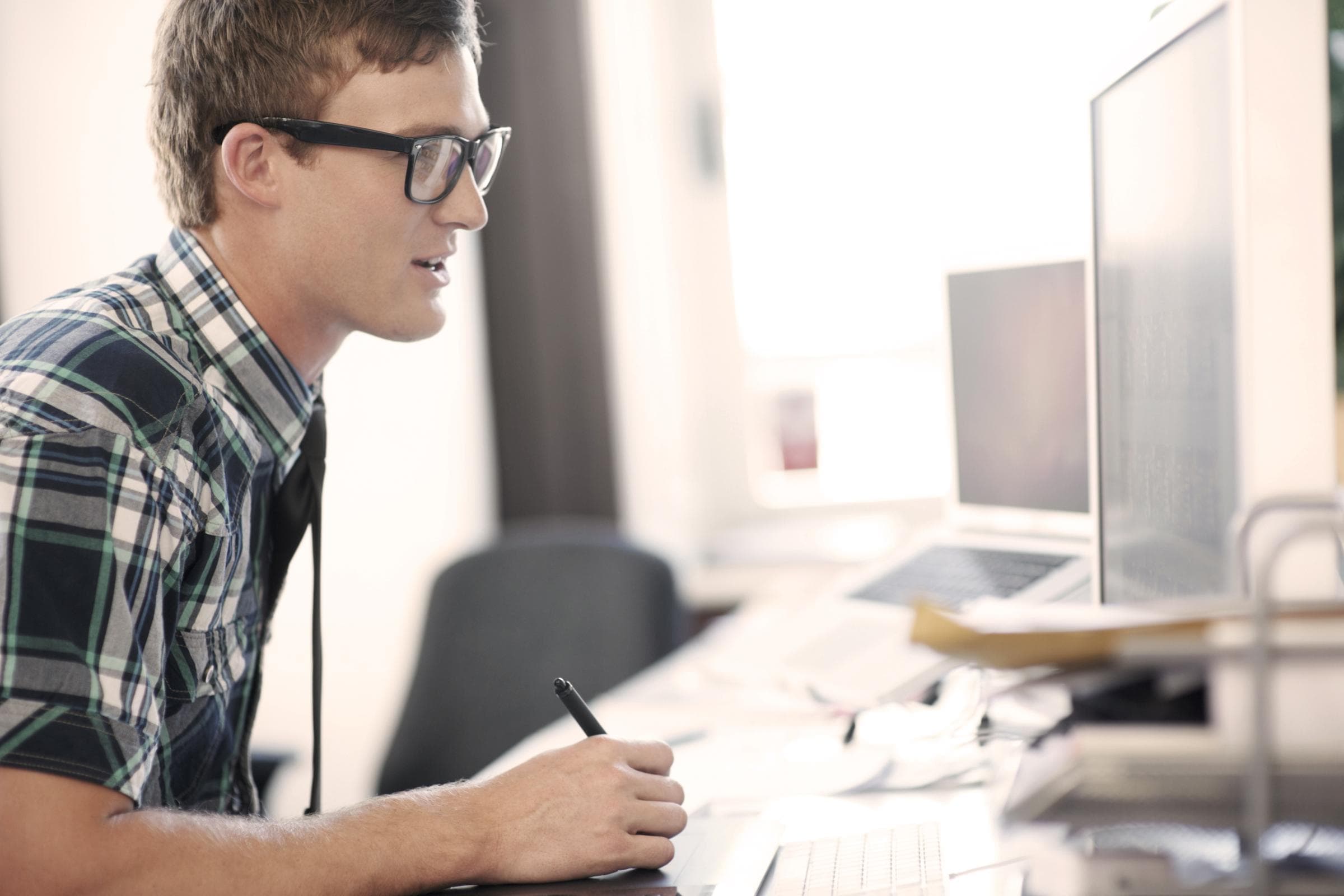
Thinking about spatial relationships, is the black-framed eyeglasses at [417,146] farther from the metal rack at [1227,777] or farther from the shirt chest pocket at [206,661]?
the metal rack at [1227,777]

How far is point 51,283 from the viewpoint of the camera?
186 cm

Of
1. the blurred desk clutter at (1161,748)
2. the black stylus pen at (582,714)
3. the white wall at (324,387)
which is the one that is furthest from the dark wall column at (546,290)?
the blurred desk clutter at (1161,748)

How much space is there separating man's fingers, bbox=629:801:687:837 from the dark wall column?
67.7 inches

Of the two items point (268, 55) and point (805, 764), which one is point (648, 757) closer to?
point (805, 764)

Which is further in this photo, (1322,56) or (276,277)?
(276,277)

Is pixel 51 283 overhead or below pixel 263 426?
overhead

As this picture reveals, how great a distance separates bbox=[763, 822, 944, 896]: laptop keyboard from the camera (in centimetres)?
75

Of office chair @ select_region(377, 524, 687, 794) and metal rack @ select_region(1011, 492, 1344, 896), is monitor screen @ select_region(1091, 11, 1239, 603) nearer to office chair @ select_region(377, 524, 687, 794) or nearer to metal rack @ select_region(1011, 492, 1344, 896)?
metal rack @ select_region(1011, 492, 1344, 896)

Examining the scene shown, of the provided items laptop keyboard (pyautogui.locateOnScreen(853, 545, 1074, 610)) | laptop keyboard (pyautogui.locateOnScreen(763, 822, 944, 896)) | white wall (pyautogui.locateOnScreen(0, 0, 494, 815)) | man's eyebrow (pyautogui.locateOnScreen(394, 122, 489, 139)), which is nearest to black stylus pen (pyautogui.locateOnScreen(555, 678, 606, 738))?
laptop keyboard (pyautogui.locateOnScreen(763, 822, 944, 896))

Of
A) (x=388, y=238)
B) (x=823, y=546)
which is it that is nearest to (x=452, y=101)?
(x=388, y=238)

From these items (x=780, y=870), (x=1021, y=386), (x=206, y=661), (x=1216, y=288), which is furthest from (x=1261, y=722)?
(x=1021, y=386)

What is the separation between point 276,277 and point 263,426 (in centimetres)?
14

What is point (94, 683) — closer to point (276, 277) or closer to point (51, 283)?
point (276, 277)

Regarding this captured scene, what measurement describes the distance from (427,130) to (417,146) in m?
0.02
